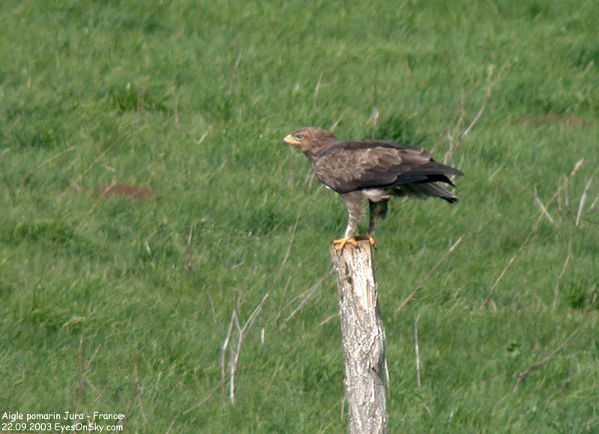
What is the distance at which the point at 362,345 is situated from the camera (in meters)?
5.53

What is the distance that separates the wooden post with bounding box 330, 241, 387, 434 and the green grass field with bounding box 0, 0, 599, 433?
3.90 ft

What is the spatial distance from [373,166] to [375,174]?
6cm

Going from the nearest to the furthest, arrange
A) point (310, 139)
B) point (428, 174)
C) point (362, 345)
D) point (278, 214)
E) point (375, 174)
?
point (362, 345)
point (428, 174)
point (375, 174)
point (310, 139)
point (278, 214)

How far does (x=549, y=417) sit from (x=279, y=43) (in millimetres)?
6778

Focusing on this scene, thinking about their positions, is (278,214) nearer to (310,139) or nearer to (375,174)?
(310,139)

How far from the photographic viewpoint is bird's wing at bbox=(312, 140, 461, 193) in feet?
22.7

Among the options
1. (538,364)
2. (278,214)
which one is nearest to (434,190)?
(538,364)

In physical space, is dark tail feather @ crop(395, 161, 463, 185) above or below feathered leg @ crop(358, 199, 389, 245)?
above

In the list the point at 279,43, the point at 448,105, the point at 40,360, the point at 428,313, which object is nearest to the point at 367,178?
the point at 428,313

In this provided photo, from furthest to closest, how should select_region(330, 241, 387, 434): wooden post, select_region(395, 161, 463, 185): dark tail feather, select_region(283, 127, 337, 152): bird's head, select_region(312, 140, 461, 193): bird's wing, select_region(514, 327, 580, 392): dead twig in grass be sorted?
select_region(283, 127, 337, 152): bird's head, select_region(514, 327, 580, 392): dead twig in grass, select_region(312, 140, 461, 193): bird's wing, select_region(395, 161, 463, 185): dark tail feather, select_region(330, 241, 387, 434): wooden post

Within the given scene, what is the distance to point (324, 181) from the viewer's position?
25.0ft

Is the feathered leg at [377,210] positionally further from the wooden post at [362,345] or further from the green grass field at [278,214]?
the wooden post at [362,345]

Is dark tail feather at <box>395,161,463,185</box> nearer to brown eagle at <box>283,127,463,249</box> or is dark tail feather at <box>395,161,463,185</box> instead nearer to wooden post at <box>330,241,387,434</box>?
brown eagle at <box>283,127,463,249</box>

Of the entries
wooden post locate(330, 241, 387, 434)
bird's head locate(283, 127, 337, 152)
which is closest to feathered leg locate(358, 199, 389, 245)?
bird's head locate(283, 127, 337, 152)
